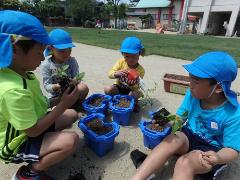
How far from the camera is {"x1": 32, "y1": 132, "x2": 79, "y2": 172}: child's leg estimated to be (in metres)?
1.78

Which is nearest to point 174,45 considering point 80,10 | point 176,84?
point 176,84

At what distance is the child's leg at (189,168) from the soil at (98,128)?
2.66ft

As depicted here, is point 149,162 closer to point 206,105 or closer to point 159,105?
point 206,105

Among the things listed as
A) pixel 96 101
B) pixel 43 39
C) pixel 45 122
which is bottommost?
pixel 96 101

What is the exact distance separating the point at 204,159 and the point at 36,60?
147 centimetres

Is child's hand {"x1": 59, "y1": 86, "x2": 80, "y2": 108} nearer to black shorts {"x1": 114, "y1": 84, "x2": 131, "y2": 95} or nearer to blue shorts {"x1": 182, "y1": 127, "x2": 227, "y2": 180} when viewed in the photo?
blue shorts {"x1": 182, "y1": 127, "x2": 227, "y2": 180}

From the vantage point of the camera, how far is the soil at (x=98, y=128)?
2.32 m

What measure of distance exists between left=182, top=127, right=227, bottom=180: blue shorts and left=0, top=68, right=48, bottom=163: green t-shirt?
134 cm

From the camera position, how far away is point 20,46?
1565 mm

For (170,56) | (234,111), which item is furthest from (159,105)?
(170,56)

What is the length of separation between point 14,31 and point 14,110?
526 millimetres

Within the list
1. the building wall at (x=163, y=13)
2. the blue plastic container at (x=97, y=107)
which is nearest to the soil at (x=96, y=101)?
the blue plastic container at (x=97, y=107)

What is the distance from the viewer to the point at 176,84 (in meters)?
3.87

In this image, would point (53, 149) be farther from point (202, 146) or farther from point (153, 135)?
point (202, 146)
